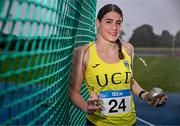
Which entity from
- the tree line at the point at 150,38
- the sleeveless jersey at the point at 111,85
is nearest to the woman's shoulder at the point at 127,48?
the sleeveless jersey at the point at 111,85

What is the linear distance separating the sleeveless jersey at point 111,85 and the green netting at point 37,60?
0.24 meters

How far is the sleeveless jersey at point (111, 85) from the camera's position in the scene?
2.75m

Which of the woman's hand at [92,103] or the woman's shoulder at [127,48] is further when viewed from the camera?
the woman's shoulder at [127,48]

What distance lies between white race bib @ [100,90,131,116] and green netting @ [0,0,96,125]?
12.8 inches

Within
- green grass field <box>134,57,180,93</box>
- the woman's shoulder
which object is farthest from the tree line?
the woman's shoulder

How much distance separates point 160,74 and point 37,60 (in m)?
23.4

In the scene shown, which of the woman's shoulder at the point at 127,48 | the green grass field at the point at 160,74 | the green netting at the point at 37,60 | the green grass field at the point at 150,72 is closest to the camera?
the green netting at the point at 37,60

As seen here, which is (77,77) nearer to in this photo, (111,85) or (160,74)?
(111,85)

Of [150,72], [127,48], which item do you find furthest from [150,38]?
[127,48]

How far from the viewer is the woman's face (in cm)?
278

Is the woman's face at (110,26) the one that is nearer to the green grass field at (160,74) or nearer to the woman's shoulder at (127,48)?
the woman's shoulder at (127,48)

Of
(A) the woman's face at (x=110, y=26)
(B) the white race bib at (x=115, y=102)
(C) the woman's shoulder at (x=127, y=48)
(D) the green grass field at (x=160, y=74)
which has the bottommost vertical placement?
(D) the green grass field at (x=160, y=74)

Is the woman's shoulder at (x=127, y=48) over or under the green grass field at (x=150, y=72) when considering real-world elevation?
over

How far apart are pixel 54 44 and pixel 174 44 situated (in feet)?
134
